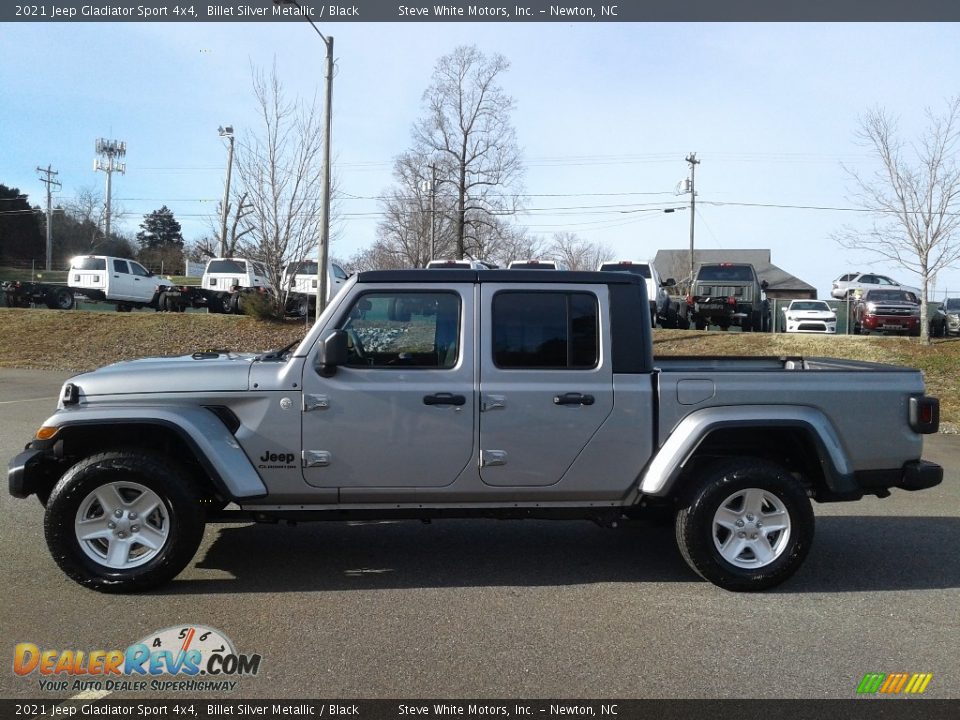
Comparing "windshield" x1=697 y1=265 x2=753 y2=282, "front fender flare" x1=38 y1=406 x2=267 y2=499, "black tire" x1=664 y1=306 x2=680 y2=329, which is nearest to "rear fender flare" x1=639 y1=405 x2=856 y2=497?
"front fender flare" x1=38 y1=406 x2=267 y2=499

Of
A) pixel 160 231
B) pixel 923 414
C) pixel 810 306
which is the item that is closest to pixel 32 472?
pixel 923 414

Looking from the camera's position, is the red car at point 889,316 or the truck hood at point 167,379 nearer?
the truck hood at point 167,379

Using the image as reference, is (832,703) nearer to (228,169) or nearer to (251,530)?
(251,530)

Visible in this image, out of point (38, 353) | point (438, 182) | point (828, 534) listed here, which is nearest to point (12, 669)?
point (828, 534)

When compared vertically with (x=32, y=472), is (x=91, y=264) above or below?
above

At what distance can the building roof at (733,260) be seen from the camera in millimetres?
73625

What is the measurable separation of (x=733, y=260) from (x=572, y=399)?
7914 cm

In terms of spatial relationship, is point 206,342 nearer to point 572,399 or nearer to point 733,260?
point 572,399

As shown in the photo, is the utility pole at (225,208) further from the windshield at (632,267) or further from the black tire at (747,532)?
the black tire at (747,532)

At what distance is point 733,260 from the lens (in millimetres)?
79812

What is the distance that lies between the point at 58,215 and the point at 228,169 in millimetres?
45416

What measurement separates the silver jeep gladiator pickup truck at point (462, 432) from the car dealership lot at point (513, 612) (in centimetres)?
38

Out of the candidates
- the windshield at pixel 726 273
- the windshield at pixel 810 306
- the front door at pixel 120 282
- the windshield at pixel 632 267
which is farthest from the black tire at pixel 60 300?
the windshield at pixel 810 306

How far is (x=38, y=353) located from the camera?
73.6 ft
